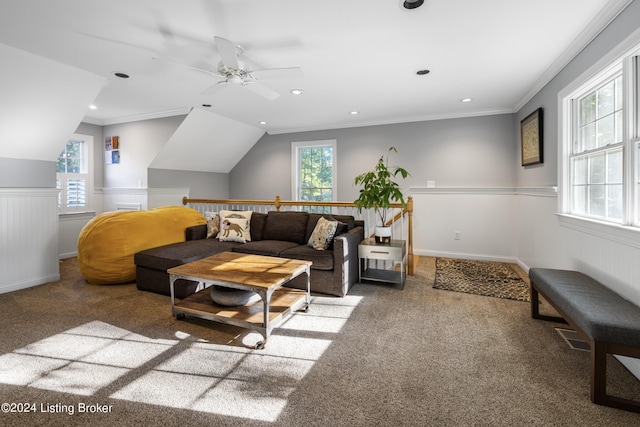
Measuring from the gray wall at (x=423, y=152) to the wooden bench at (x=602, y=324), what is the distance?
324 cm

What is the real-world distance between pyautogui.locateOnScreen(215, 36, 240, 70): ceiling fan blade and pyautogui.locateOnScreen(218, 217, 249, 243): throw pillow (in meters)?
2.17

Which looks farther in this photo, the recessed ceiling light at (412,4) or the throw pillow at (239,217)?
the throw pillow at (239,217)

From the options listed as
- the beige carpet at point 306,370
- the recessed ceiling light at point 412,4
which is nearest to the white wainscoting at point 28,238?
the beige carpet at point 306,370

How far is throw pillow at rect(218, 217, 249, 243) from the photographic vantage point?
14.0ft

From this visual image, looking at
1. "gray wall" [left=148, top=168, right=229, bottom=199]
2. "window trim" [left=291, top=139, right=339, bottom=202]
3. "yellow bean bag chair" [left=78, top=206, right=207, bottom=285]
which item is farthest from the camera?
"window trim" [left=291, top=139, right=339, bottom=202]

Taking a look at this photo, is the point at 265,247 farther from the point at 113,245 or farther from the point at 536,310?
the point at 536,310

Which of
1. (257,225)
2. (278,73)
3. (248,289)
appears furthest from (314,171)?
(248,289)

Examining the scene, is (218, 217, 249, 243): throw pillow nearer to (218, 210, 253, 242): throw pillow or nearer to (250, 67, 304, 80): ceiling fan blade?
(218, 210, 253, 242): throw pillow

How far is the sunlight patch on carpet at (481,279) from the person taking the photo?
11.6 feet

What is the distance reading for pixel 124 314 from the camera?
291 cm

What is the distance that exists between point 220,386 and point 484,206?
15.5 ft

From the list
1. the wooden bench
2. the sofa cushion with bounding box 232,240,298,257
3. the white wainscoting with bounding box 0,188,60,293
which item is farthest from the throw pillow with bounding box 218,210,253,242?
the wooden bench

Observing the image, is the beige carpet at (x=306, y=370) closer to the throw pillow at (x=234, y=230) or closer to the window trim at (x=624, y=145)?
the window trim at (x=624, y=145)

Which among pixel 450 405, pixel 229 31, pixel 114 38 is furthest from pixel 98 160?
pixel 450 405
